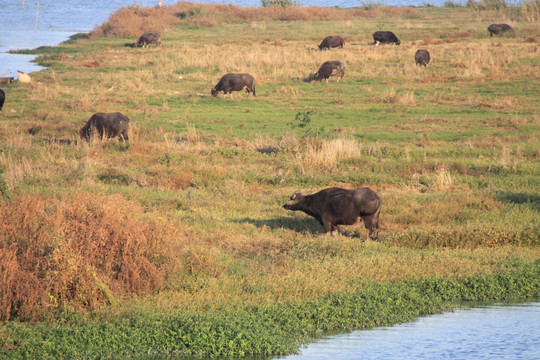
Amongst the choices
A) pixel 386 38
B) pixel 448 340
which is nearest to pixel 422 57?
pixel 386 38

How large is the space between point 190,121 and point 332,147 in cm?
723

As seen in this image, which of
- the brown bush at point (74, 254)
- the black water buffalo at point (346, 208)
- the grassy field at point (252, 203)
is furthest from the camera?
the black water buffalo at point (346, 208)

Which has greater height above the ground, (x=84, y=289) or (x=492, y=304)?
(x=84, y=289)

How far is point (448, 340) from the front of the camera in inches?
309

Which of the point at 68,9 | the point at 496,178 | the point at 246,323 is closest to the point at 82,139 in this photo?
the point at 496,178

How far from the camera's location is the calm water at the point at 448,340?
7.42 metres

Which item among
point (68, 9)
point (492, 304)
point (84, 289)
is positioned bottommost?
point (492, 304)

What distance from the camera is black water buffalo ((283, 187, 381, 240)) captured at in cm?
1096

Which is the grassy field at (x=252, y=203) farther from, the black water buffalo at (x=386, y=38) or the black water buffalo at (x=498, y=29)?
the black water buffalo at (x=498, y=29)

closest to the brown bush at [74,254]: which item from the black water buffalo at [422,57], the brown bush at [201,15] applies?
the black water buffalo at [422,57]

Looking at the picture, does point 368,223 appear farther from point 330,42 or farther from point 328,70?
point 330,42

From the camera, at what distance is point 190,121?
73.3 ft

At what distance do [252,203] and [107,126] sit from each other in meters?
6.77

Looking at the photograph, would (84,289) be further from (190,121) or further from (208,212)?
(190,121)
